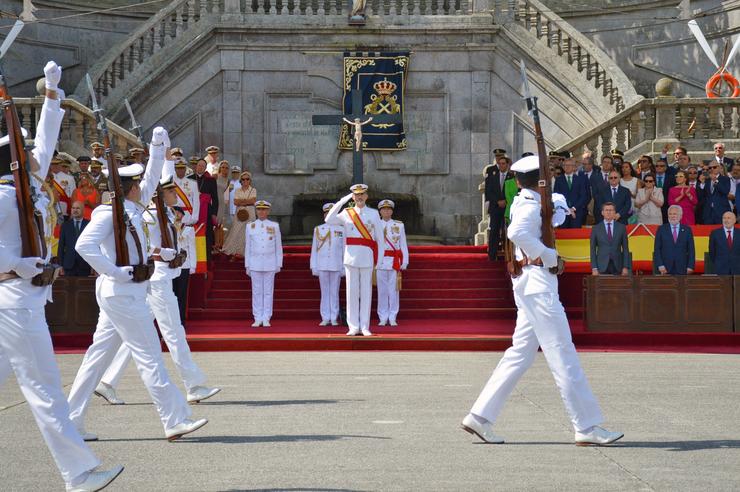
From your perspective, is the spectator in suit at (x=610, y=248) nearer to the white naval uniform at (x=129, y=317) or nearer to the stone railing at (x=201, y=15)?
the white naval uniform at (x=129, y=317)

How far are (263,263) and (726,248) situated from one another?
269 inches

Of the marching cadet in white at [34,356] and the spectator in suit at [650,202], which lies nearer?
the marching cadet in white at [34,356]

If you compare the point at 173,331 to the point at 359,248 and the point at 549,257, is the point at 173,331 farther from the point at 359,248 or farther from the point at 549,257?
the point at 359,248

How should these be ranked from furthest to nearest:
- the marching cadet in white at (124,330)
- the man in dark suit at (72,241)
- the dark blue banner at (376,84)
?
1. the dark blue banner at (376,84)
2. the man in dark suit at (72,241)
3. the marching cadet in white at (124,330)

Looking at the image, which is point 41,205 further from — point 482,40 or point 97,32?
point 97,32

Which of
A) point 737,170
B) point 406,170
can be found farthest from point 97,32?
point 737,170

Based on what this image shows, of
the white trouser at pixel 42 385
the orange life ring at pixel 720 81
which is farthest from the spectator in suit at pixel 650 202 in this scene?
the white trouser at pixel 42 385

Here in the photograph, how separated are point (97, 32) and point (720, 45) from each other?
14.4 meters

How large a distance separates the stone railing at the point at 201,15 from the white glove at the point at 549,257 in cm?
1886

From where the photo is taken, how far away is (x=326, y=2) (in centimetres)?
2894

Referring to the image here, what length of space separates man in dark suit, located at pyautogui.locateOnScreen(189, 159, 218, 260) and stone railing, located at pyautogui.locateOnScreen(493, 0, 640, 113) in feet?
30.0

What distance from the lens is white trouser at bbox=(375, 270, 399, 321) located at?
769 inches

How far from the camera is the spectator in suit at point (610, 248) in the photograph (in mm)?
17906

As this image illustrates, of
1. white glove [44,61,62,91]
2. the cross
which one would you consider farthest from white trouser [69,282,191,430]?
the cross
